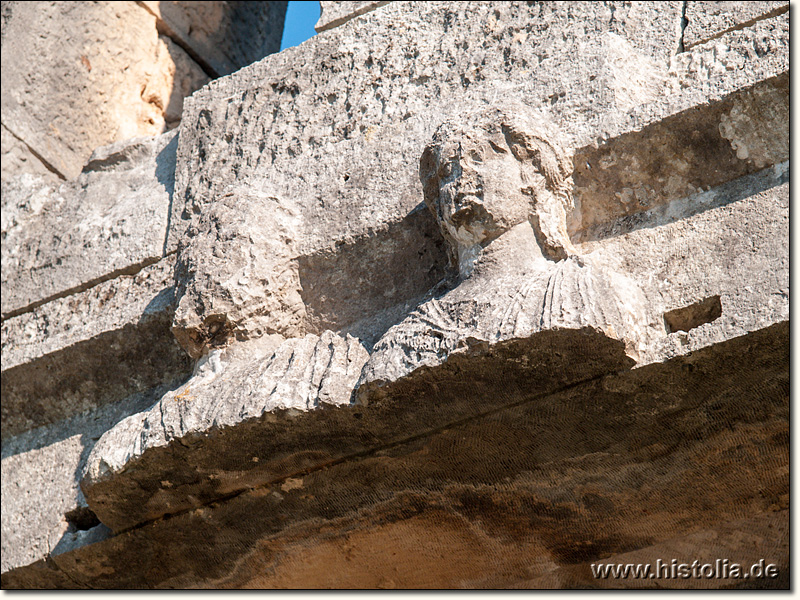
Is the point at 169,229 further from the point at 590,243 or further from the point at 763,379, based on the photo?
the point at 763,379

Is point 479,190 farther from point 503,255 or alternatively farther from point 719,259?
point 719,259

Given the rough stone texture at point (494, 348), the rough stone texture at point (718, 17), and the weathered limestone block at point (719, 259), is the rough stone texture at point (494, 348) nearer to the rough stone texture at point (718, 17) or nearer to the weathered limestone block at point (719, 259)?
the weathered limestone block at point (719, 259)

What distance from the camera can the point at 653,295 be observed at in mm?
2014

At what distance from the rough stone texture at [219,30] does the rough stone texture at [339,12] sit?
5.77 ft

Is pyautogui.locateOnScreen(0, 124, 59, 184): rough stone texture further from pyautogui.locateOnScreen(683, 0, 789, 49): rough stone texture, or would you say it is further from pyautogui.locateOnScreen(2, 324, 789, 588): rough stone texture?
pyautogui.locateOnScreen(683, 0, 789, 49): rough stone texture

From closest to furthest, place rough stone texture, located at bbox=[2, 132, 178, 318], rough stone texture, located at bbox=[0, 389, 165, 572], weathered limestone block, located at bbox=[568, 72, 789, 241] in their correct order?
weathered limestone block, located at bbox=[568, 72, 789, 241]
rough stone texture, located at bbox=[0, 389, 165, 572]
rough stone texture, located at bbox=[2, 132, 178, 318]

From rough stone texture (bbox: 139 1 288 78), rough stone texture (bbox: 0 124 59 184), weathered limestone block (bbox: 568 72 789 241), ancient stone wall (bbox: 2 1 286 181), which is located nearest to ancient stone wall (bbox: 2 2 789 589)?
weathered limestone block (bbox: 568 72 789 241)

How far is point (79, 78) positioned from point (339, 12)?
59.5 inches

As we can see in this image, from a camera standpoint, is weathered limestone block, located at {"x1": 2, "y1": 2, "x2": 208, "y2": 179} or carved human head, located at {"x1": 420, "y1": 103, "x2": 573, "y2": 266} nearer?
carved human head, located at {"x1": 420, "y1": 103, "x2": 573, "y2": 266}

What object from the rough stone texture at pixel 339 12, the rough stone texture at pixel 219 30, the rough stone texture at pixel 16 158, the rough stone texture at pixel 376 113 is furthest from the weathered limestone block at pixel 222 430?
the rough stone texture at pixel 219 30

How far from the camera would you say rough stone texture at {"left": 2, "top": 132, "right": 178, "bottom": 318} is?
2.88 metres

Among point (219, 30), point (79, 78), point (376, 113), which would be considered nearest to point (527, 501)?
point (376, 113)

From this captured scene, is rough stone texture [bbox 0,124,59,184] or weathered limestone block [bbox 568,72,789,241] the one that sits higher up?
rough stone texture [bbox 0,124,59,184]

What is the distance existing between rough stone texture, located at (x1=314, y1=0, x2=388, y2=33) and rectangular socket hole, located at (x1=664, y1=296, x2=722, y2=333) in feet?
4.76
